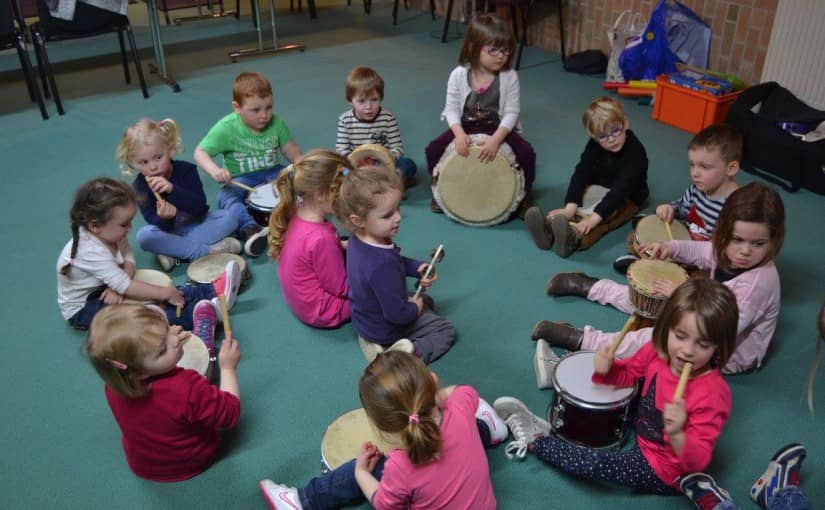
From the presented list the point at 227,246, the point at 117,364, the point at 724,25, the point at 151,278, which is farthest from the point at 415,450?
the point at 724,25

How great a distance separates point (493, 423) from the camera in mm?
2355

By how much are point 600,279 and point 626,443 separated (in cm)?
101

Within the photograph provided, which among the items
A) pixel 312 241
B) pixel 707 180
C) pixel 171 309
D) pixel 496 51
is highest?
pixel 496 51

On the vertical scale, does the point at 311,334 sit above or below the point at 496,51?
below

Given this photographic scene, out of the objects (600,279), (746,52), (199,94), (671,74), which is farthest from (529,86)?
(600,279)

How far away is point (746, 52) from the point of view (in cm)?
510

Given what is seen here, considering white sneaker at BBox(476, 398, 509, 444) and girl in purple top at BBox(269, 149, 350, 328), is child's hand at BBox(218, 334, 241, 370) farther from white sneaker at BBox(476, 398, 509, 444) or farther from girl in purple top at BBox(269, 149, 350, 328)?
white sneaker at BBox(476, 398, 509, 444)

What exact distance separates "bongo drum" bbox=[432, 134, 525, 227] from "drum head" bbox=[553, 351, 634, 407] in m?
1.45

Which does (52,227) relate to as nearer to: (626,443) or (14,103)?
(14,103)

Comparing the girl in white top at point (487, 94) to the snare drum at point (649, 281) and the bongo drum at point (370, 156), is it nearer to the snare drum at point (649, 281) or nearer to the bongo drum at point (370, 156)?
the bongo drum at point (370, 156)

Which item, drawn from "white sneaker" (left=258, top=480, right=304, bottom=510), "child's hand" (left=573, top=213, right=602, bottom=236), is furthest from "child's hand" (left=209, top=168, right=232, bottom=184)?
"white sneaker" (left=258, top=480, right=304, bottom=510)

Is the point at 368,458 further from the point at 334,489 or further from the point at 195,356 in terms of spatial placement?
the point at 195,356

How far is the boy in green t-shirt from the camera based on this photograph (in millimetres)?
3617

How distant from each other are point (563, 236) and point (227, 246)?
1617 mm
